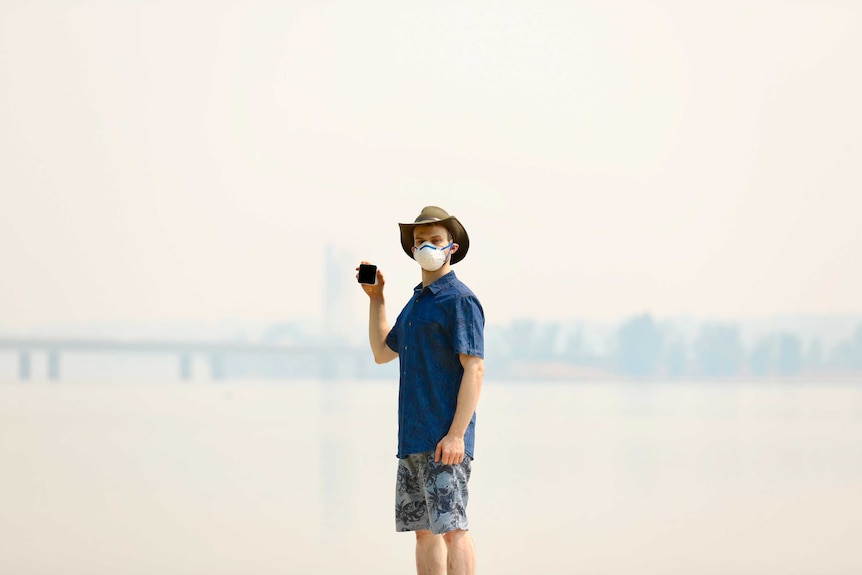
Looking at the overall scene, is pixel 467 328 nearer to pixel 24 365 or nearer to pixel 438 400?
pixel 438 400

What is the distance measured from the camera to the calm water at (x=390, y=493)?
14.7ft

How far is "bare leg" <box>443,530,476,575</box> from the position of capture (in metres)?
2.98

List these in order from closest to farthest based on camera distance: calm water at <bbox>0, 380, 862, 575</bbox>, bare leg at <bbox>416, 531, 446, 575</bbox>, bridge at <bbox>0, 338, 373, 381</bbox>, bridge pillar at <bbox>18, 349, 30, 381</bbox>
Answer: bare leg at <bbox>416, 531, 446, 575</bbox>
calm water at <bbox>0, 380, 862, 575</bbox>
bridge at <bbox>0, 338, 373, 381</bbox>
bridge pillar at <bbox>18, 349, 30, 381</bbox>

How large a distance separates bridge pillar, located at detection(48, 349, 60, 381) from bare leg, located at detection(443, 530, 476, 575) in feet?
50.0

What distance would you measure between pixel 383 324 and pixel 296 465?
4.09 m

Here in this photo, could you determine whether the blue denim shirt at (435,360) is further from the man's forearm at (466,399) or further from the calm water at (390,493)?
the calm water at (390,493)

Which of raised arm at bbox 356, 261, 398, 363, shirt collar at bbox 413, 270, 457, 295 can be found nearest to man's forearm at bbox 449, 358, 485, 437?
shirt collar at bbox 413, 270, 457, 295

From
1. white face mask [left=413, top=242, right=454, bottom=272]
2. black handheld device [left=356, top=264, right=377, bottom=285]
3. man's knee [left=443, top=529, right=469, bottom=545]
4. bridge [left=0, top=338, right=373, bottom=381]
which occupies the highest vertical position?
bridge [left=0, top=338, right=373, bottom=381]

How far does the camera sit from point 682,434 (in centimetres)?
965

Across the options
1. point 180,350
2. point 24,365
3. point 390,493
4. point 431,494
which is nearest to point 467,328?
point 431,494

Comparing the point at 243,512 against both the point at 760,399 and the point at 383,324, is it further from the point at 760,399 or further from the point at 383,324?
the point at 760,399

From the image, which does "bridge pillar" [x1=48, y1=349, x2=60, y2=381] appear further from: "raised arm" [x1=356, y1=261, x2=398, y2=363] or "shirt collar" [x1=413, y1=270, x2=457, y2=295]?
"shirt collar" [x1=413, y1=270, x2=457, y2=295]

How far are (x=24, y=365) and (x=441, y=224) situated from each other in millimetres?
15314

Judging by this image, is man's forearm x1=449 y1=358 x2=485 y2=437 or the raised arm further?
the raised arm
